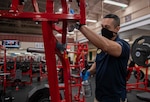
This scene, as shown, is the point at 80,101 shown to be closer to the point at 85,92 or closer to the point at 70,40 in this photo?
the point at 85,92

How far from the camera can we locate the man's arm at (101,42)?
4.05 feet

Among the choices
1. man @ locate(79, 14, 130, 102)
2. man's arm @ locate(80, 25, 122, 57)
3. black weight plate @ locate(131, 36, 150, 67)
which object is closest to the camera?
man's arm @ locate(80, 25, 122, 57)

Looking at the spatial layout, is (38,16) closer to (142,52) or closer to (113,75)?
(113,75)

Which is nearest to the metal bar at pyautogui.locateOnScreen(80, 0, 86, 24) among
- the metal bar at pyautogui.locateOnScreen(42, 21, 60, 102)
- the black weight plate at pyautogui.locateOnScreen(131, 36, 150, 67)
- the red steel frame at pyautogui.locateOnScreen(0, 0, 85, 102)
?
the red steel frame at pyautogui.locateOnScreen(0, 0, 85, 102)

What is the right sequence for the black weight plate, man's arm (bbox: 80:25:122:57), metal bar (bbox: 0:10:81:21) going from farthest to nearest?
the black weight plate → man's arm (bbox: 80:25:122:57) → metal bar (bbox: 0:10:81:21)

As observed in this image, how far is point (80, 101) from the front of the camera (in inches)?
151

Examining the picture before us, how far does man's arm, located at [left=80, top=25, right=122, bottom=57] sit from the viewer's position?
123 cm

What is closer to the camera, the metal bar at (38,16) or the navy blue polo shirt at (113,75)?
the metal bar at (38,16)

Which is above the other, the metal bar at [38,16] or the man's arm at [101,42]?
the metal bar at [38,16]

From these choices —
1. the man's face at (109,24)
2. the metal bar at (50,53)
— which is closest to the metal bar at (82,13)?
the metal bar at (50,53)

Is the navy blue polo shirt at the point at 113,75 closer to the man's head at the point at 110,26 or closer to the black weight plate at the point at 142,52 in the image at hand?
the man's head at the point at 110,26

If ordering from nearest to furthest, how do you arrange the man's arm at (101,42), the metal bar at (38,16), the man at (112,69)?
the metal bar at (38,16)
the man's arm at (101,42)
the man at (112,69)

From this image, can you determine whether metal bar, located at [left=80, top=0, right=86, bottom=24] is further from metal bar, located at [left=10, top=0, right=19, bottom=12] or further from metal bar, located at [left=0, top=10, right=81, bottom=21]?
metal bar, located at [left=10, top=0, right=19, bottom=12]

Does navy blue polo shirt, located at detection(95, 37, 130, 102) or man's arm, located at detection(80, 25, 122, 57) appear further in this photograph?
navy blue polo shirt, located at detection(95, 37, 130, 102)
